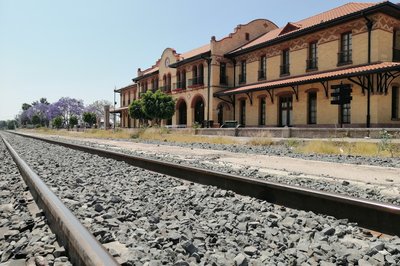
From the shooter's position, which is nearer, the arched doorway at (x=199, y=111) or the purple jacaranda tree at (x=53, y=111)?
the arched doorway at (x=199, y=111)

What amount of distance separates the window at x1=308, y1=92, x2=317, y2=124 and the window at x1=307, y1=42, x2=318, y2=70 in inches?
87.4

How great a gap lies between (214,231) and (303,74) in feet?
78.7

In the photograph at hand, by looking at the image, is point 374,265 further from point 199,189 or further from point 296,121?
point 296,121

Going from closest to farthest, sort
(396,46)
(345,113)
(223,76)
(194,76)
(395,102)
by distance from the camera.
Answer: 1. (395,102)
2. (396,46)
3. (345,113)
4. (223,76)
5. (194,76)

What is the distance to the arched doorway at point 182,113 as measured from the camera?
127 feet

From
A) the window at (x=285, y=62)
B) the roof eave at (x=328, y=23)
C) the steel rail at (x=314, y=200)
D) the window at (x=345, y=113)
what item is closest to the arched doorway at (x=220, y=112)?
the roof eave at (x=328, y=23)

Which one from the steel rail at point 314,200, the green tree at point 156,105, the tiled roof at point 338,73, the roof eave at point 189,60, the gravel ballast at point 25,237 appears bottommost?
the gravel ballast at point 25,237

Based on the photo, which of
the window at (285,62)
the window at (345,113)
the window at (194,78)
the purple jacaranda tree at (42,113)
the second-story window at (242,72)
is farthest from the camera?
the purple jacaranda tree at (42,113)

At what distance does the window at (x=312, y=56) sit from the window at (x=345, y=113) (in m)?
4.35

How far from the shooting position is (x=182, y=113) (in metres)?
39.0

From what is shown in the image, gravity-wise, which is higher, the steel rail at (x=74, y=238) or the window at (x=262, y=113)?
the window at (x=262, y=113)

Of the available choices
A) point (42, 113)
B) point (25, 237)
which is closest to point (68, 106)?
point (42, 113)

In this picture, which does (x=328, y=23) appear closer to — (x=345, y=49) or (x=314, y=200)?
(x=345, y=49)

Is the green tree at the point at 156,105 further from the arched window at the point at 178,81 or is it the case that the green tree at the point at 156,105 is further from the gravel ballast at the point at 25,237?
the gravel ballast at the point at 25,237
